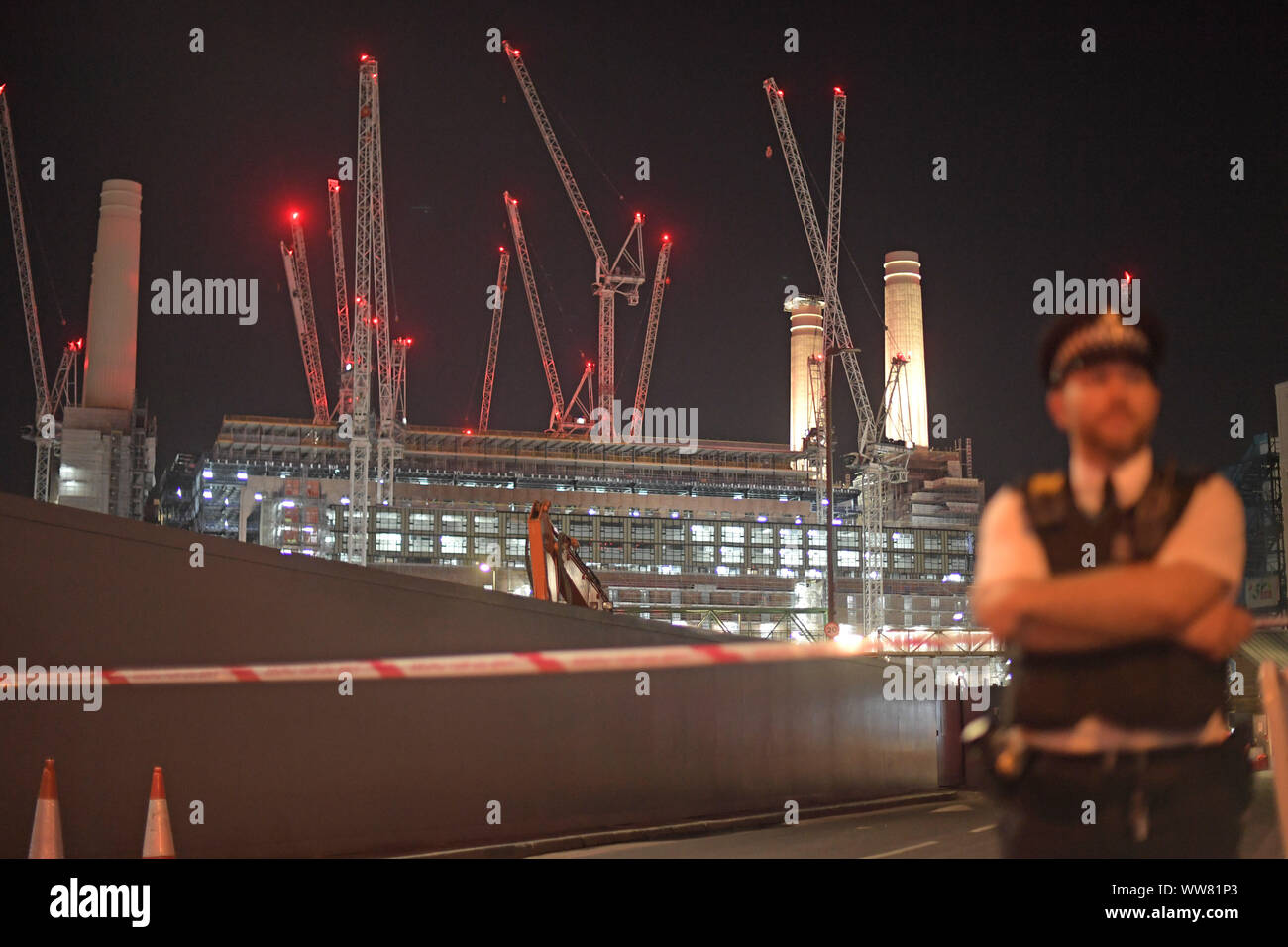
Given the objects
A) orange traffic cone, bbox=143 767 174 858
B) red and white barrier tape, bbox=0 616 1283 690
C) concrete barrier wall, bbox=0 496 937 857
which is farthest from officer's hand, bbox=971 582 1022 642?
concrete barrier wall, bbox=0 496 937 857

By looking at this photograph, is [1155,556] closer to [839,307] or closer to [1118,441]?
[1118,441]

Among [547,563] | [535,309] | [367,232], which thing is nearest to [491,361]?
[535,309]

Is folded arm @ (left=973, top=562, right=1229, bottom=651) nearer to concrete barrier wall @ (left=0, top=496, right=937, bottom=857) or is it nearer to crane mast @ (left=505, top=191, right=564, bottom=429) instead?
concrete barrier wall @ (left=0, top=496, right=937, bottom=857)

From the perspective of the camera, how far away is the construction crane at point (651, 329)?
18338cm

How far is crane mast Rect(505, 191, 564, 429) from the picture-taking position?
596ft

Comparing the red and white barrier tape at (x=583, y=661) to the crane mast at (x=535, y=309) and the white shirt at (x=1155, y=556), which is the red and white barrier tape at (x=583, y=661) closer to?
the white shirt at (x=1155, y=556)

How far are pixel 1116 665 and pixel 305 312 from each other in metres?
175

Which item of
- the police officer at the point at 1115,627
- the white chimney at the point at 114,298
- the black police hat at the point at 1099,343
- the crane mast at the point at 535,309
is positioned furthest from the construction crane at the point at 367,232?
the police officer at the point at 1115,627

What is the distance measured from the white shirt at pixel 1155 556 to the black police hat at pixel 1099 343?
179 millimetres

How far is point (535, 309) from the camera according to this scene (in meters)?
186
